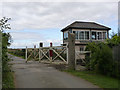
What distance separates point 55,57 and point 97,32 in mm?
17263

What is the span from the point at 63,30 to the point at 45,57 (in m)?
14.8

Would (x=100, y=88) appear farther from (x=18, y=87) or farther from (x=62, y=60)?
(x=62, y=60)

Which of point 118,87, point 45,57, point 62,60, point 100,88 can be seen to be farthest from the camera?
point 45,57

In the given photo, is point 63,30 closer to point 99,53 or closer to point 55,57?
point 55,57

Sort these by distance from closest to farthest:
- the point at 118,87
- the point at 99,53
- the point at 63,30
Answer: the point at 118,87
the point at 99,53
the point at 63,30

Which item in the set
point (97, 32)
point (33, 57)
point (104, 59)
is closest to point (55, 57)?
point (33, 57)

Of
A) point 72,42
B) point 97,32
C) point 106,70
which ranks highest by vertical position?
point 97,32

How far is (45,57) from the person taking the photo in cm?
1645

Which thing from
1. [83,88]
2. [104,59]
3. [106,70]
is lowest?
[83,88]

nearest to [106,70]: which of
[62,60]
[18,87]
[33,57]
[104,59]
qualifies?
→ [104,59]

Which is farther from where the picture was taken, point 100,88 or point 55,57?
point 55,57

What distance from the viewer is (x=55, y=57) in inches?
568

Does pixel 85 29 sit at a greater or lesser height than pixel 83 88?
greater

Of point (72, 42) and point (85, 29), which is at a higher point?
point (85, 29)
